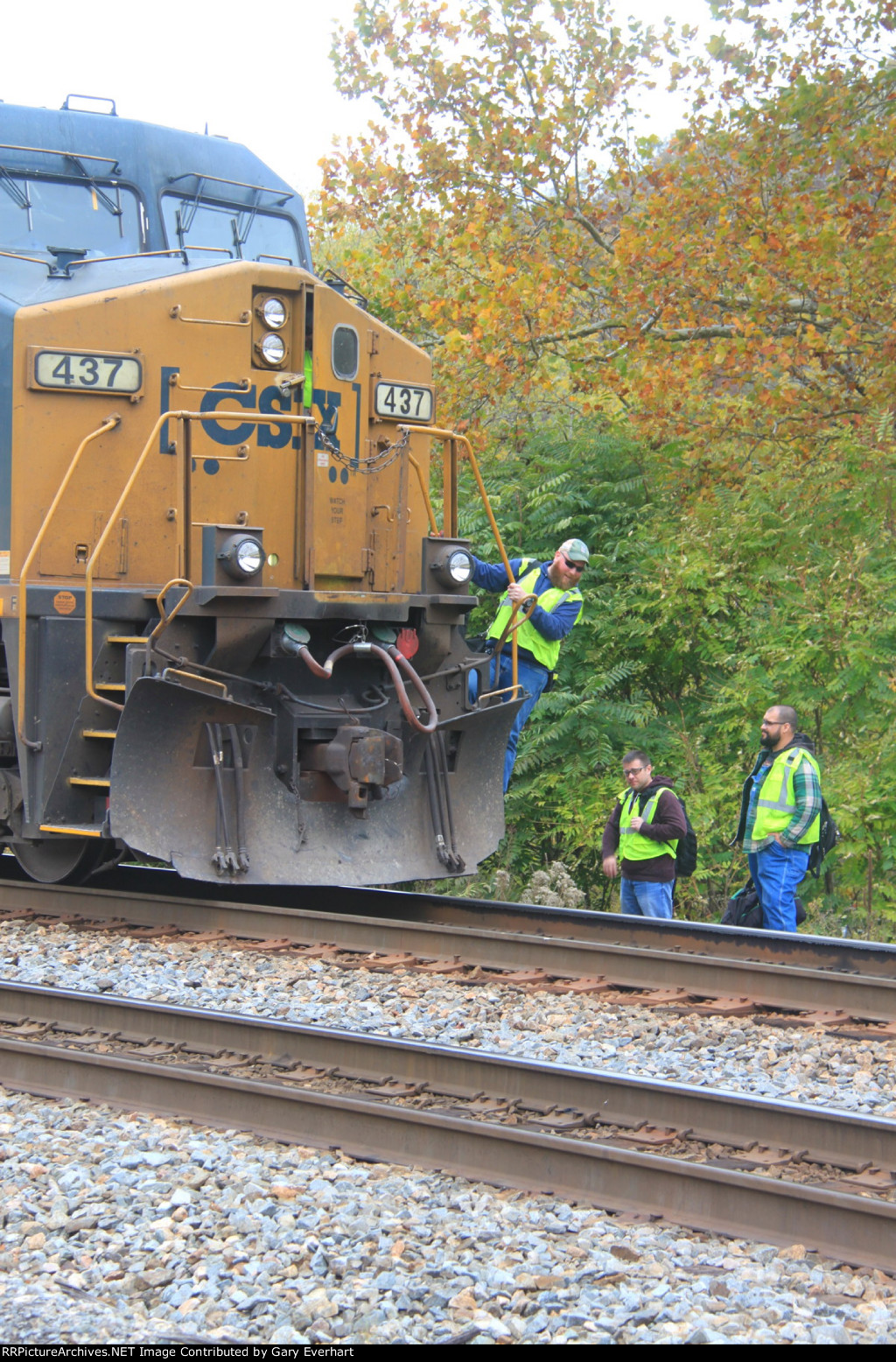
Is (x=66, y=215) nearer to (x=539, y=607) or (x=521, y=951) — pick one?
(x=539, y=607)

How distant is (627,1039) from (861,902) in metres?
4.63

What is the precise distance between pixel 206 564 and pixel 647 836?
287 cm

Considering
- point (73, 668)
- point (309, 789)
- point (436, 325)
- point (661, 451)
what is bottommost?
point (309, 789)

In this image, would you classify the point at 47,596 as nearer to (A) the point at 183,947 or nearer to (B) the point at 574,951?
(A) the point at 183,947

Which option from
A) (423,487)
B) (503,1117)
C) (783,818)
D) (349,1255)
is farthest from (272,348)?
(349,1255)

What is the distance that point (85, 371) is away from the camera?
23.3 ft

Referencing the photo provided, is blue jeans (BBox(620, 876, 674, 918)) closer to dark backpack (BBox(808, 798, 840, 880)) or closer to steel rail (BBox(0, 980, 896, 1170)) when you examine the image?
dark backpack (BBox(808, 798, 840, 880))

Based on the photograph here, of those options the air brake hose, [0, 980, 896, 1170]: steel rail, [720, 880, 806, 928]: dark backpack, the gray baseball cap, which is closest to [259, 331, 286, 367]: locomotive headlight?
the air brake hose

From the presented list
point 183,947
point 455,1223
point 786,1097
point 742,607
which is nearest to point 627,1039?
point 786,1097

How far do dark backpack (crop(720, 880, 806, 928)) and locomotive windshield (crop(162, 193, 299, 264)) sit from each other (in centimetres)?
462

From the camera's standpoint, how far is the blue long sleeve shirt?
8672 mm

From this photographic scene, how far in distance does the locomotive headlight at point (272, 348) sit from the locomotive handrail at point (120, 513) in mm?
395

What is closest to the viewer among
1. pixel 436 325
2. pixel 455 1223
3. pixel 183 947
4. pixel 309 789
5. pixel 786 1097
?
pixel 455 1223

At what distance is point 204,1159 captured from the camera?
4.09m
